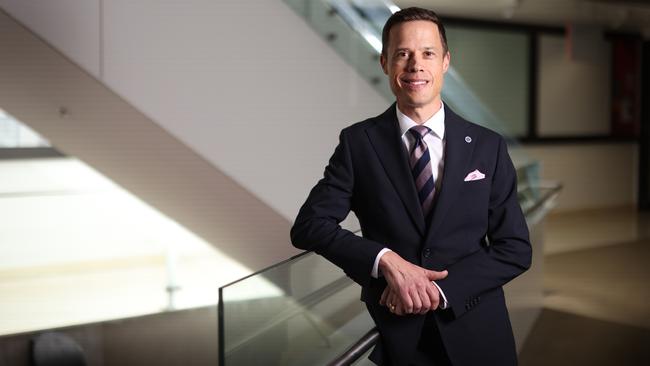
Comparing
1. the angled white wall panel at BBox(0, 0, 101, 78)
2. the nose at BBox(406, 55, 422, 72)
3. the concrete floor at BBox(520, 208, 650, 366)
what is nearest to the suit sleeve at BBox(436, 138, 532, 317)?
the nose at BBox(406, 55, 422, 72)

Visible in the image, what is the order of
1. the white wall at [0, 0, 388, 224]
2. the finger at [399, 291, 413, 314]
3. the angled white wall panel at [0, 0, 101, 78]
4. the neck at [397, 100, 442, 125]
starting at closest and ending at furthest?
the finger at [399, 291, 413, 314] → the neck at [397, 100, 442, 125] → the angled white wall panel at [0, 0, 101, 78] → the white wall at [0, 0, 388, 224]

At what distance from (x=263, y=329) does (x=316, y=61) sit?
7.78ft

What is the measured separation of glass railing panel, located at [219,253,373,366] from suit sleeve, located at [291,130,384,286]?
0.81ft

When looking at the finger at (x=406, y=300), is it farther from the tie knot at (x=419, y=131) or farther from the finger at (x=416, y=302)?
the tie knot at (x=419, y=131)

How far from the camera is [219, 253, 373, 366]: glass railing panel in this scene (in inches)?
61.6

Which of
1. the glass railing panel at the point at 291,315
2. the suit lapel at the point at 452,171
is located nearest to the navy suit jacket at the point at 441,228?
the suit lapel at the point at 452,171

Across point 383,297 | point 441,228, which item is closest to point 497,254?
point 441,228

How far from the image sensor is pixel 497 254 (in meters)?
1.35

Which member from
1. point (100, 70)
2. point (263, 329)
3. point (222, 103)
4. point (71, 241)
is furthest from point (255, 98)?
point (71, 241)

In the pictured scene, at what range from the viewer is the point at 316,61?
3.88 m

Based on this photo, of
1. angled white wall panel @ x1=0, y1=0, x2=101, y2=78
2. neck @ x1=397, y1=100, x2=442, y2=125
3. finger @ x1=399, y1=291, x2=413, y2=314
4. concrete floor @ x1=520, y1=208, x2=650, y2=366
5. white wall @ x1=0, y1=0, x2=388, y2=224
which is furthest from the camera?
concrete floor @ x1=520, y1=208, x2=650, y2=366

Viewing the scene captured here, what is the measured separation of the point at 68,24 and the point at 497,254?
2.34 metres

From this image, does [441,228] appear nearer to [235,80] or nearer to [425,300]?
[425,300]

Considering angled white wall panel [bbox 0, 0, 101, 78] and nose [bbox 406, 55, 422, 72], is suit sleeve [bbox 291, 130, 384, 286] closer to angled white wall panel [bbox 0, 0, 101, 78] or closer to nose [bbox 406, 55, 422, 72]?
nose [bbox 406, 55, 422, 72]
